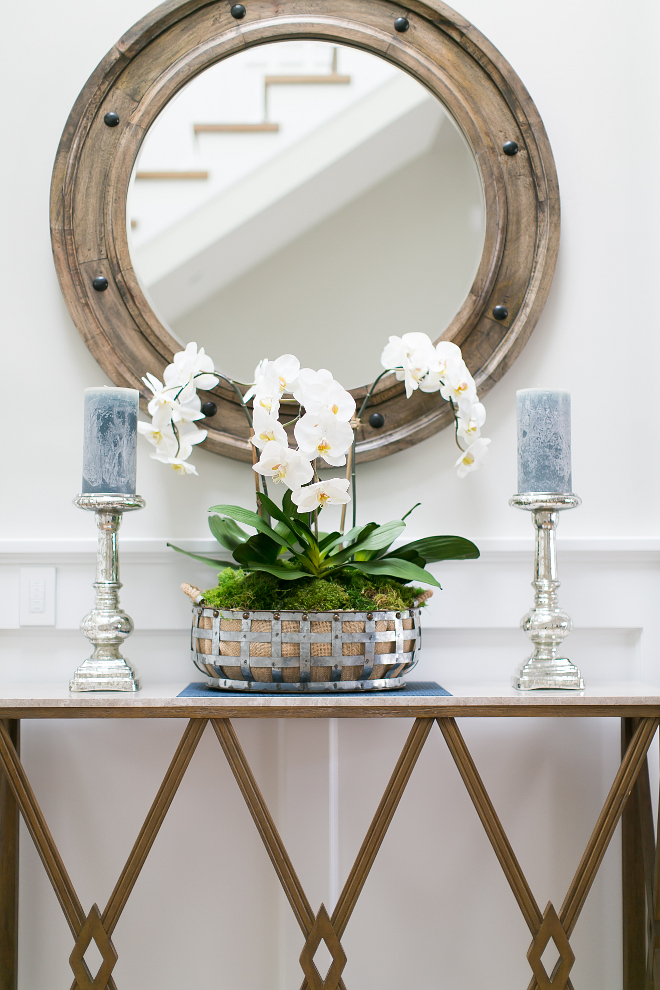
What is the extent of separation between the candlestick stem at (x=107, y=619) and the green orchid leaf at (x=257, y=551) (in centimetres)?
19

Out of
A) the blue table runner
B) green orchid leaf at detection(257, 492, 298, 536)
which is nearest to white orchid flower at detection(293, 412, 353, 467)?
green orchid leaf at detection(257, 492, 298, 536)

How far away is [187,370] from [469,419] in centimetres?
45

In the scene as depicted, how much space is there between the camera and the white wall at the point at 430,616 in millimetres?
1272

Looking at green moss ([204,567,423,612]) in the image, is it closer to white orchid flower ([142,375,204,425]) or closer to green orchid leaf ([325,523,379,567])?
green orchid leaf ([325,523,379,567])

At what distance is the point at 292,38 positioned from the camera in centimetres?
132

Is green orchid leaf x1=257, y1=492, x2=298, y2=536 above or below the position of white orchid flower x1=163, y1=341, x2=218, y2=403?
below

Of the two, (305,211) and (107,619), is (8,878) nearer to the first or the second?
(107,619)

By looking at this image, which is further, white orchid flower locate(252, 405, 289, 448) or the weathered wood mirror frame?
the weathered wood mirror frame

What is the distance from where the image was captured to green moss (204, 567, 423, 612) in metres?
1.07

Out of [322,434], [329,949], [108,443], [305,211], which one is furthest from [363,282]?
[329,949]

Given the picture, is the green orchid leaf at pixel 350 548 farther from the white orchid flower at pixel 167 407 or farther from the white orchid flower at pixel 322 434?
the white orchid flower at pixel 167 407

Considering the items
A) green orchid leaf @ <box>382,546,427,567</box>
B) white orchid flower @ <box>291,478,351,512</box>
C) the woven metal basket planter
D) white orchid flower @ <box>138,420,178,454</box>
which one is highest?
white orchid flower @ <box>138,420,178,454</box>

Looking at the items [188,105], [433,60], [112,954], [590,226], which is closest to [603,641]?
[590,226]

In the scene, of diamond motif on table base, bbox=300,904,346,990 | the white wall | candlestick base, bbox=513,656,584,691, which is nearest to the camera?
diamond motif on table base, bbox=300,904,346,990
